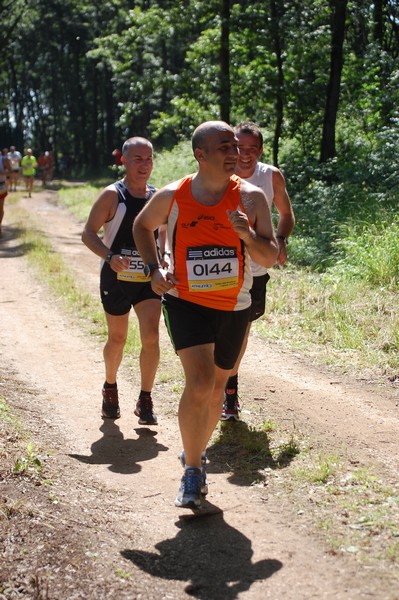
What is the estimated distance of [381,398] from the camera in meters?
6.98

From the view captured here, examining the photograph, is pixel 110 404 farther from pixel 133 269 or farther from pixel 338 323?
pixel 338 323

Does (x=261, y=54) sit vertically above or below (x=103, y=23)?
below

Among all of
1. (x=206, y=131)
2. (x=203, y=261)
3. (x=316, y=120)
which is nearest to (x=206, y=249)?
(x=203, y=261)

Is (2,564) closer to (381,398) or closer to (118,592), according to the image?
(118,592)

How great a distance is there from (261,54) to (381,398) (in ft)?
48.5

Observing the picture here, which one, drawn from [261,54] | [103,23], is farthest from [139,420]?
[103,23]

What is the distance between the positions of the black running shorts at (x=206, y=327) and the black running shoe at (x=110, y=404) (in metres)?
2.17

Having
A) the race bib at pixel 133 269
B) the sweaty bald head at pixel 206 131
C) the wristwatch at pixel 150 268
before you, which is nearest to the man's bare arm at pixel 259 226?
the sweaty bald head at pixel 206 131

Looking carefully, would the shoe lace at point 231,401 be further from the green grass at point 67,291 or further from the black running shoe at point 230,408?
the green grass at point 67,291

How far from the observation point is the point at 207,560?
13.6 feet

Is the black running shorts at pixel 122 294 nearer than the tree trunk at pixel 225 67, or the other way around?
the black running shorts at pixel 122 294

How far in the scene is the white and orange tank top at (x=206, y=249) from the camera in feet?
14.8

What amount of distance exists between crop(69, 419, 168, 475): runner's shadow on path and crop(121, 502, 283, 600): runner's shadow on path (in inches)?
45.0

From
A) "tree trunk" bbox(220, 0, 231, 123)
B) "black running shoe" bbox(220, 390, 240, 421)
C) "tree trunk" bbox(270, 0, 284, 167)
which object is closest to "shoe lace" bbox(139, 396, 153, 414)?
"black running shoe" bbox(220, 390, 240, 421)
